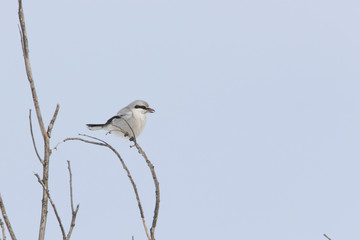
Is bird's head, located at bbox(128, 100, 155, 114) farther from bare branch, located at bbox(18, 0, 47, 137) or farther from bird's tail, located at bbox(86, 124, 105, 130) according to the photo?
bare branch, located at bbox(18, 0, 47, 137)

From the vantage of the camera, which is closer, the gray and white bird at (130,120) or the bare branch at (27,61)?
the bare branch at (27,61)

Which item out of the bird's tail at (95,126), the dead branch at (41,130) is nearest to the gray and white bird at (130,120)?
the bird's tail at (95,126)

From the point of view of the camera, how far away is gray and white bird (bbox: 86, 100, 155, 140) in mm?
9508

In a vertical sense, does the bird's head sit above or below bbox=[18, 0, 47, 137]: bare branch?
above

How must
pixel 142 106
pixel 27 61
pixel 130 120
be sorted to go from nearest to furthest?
pixel 27 61 < pixel 130 120 < pixel 142 106

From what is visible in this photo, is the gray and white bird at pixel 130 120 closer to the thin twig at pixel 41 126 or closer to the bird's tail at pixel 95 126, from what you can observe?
the bird's tail at pixel 95 126

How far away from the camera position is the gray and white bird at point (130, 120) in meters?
9.51

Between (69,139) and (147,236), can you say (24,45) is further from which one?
(147,236)

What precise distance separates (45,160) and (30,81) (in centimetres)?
34

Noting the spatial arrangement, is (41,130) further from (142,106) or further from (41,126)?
(142,106)

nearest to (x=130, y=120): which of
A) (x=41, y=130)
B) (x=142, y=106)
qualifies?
(x=142, y=106)

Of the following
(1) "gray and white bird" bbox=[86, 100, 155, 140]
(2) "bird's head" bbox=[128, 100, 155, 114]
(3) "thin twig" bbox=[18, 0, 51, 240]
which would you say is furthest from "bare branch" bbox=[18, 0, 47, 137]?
(2) "bird's head" bbox=[128, 100, 155, 114]

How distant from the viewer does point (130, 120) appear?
31.2ft

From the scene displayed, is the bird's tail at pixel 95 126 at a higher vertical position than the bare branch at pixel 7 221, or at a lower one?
higher
